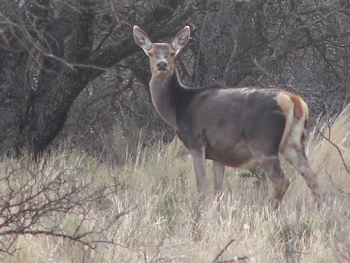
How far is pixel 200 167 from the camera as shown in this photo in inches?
295

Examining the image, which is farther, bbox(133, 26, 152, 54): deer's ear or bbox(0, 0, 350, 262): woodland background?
bbox(133, 26, 152, 54): deer's ear

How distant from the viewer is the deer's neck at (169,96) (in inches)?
320

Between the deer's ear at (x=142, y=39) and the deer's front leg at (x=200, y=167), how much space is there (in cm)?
169

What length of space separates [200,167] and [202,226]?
5.37 feet

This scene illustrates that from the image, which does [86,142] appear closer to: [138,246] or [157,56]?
[157,56]

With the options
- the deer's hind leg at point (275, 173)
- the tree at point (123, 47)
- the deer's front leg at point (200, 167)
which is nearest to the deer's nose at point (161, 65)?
the tree at point (123, 47)

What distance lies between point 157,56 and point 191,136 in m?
1.26

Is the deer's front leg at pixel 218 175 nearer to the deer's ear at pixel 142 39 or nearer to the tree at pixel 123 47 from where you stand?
the tree at pixel 123 47

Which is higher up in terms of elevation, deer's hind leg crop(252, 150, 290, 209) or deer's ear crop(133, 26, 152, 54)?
deer's ear crop(133, 26, 152, 54)

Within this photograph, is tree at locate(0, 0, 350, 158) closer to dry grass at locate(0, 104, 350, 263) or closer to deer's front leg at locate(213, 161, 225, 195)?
dry grass at locate(0, 104, 350, 263)

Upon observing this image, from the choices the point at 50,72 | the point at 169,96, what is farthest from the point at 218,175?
the point at 50,72

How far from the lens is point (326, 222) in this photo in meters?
5.84

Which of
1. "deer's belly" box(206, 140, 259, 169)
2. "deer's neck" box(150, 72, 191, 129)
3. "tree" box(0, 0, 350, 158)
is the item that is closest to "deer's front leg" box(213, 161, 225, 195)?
"deer's belly" box(206, 140, 259, 169)

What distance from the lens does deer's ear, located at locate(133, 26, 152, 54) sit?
8.43m
